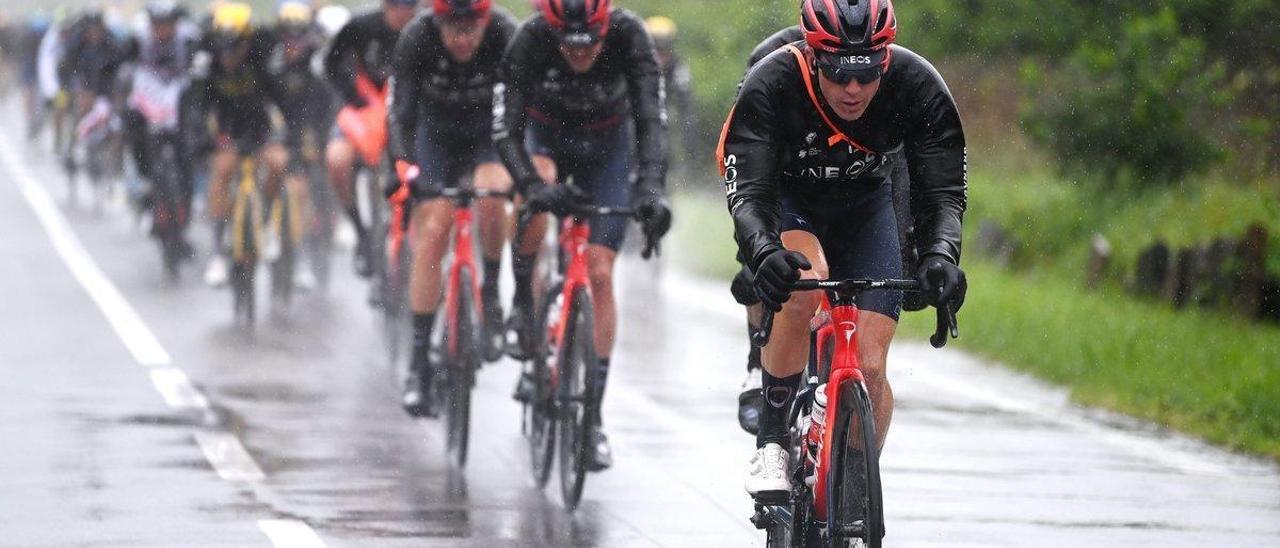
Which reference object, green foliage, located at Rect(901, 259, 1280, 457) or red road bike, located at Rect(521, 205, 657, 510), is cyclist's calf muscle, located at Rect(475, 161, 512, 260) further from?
green foliage, located at Rect(901, 259, 1280, 457)

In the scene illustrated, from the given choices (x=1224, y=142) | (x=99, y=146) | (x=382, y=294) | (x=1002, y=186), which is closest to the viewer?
(x=382, y=294)

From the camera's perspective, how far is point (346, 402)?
11.9m

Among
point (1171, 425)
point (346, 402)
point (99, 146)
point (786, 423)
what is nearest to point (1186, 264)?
point (1171, 425)

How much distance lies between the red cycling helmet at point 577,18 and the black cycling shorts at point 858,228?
7.47ft

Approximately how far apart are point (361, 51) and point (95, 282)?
4524 mm

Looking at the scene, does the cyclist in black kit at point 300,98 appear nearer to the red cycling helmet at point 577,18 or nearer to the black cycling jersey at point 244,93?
the black cycling jersey at point 244,93

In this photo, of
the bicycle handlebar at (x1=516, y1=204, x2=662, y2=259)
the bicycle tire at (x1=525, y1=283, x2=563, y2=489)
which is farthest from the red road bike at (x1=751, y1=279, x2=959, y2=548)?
the bicycle tire at (x1=525, y1=283, x2=563, y2=489)

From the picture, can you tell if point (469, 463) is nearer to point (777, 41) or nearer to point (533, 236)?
point (533, 236)

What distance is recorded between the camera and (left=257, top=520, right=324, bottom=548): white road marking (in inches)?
318

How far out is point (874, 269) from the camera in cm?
720

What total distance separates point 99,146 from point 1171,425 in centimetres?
1585

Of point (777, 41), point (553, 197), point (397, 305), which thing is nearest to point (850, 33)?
point (777, 41)

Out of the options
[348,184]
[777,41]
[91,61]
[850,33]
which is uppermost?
[850,33]

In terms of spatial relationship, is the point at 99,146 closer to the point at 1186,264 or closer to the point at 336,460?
the point at 1186,264
